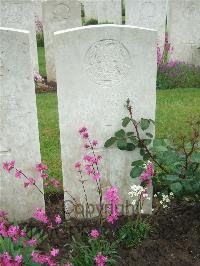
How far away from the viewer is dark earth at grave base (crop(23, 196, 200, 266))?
320 centimetres

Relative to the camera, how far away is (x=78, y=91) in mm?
3311

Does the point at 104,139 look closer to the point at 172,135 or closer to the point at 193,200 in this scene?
the point at 193,200

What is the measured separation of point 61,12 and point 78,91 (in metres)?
5.74

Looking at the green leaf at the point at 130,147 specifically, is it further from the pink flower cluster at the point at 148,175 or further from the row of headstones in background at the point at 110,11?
the row of headstones in background at the point at 110,11

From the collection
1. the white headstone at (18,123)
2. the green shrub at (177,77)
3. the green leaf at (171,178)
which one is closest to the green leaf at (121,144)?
the green leaf at (171,178)

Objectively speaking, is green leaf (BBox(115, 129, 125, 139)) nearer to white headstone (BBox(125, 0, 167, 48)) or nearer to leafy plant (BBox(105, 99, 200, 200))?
leafy plant (BBox(105, 99, 200, 200))

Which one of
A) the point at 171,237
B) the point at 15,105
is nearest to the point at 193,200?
the point at 171,237

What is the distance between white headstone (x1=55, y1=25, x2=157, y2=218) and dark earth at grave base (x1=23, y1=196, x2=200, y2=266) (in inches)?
17.8

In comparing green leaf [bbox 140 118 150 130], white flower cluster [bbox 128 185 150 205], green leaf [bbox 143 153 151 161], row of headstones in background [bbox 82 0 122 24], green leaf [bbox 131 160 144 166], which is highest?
row of headstones in background [bbox 82 0 122 24]

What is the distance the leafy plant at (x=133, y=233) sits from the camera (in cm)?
336

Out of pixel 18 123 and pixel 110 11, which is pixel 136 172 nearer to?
pixel 18 123

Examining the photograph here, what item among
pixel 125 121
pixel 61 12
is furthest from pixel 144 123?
pixel 61 12

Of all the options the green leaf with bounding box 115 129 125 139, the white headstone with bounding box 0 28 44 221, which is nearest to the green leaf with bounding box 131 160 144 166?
the green leaf with bounding box 115 129 125 139

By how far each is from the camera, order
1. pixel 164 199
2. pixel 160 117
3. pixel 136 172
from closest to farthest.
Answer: pixel 136 172 → pixel 164 199 → pixel 160 117
